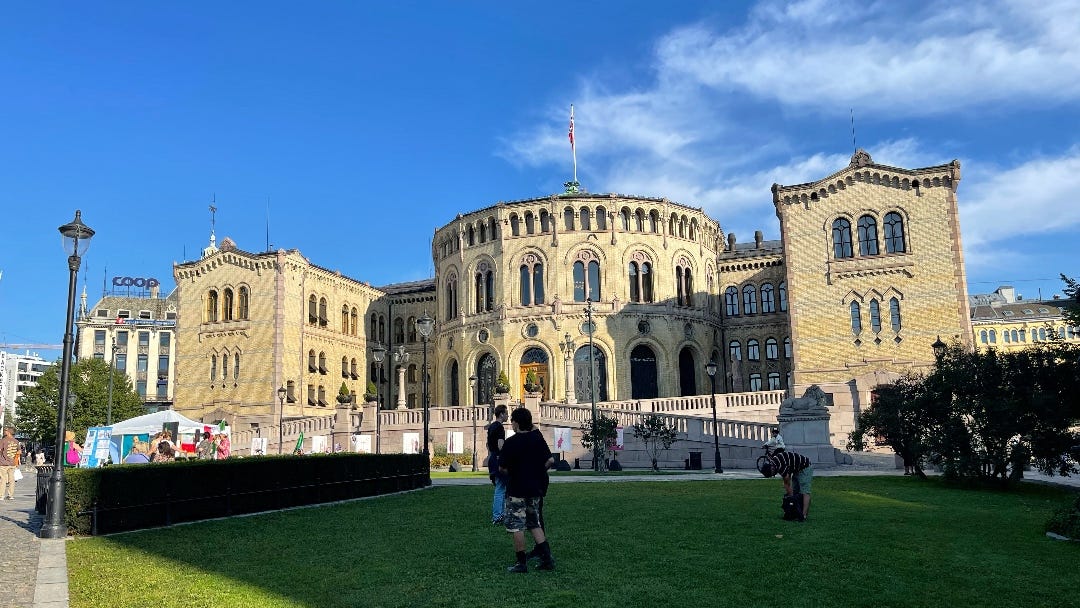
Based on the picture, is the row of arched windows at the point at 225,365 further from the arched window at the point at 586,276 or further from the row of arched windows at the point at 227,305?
the arched window at the point at 586,276

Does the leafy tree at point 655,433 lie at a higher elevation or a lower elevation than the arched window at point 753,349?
lower

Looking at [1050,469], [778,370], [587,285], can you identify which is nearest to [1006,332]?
[778,370]

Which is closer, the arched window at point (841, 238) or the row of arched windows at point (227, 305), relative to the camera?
the arched window at point (841, 238)

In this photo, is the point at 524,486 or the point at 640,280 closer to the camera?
the point at 524,486

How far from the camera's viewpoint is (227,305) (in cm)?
5791

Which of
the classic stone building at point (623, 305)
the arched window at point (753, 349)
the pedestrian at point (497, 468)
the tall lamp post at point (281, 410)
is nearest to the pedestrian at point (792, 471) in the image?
the pedestrian at point (497, 468)

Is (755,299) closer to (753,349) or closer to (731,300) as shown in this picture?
(731,300)

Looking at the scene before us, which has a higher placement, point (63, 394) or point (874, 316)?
point (874, 316)

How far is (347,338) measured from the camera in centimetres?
6262

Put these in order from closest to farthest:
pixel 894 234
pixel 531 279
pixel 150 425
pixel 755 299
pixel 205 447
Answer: pixel 150 425 < pixel 205 447 < pixel 894 234 < pixel 531 279 < pixel 755 299

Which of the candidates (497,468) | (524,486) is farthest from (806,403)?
(524,486)

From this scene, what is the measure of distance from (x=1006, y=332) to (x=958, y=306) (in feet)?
165

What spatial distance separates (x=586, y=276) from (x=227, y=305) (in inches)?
1053

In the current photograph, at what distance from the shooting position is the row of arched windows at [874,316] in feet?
150
